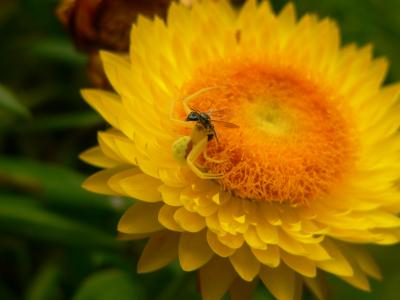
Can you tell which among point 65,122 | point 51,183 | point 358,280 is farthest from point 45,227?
point 358,280

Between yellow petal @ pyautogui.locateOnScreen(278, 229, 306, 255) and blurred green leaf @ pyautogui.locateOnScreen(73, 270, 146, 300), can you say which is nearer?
yellow petal @ pyautogui.locateOnScreen(278, 229, 306, 255)

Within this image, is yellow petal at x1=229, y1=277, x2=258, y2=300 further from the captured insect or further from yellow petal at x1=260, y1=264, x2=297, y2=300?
the captured insect

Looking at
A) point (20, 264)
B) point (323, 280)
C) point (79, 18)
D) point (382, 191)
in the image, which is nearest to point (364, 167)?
point (382, 191)

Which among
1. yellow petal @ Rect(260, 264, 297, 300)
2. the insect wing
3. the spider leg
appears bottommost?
yellow petal @ Rect(260, 264, 297, 300)

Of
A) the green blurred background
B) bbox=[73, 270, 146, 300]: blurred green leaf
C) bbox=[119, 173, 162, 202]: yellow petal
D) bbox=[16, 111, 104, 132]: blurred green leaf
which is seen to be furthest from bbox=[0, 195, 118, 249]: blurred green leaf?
bbox=[119, 173, 162, 202]: yellow petal

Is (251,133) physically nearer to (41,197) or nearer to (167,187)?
(167,187)

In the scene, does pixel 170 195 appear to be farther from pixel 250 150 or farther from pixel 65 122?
pixel 65 122

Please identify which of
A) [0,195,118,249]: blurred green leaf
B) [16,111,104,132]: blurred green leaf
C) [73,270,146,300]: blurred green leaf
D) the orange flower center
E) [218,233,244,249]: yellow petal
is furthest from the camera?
[16,111,104,132]: blurred green leaf

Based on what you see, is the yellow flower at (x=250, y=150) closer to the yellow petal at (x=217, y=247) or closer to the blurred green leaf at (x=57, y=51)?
the yellow petal at (x=217, y=247)
